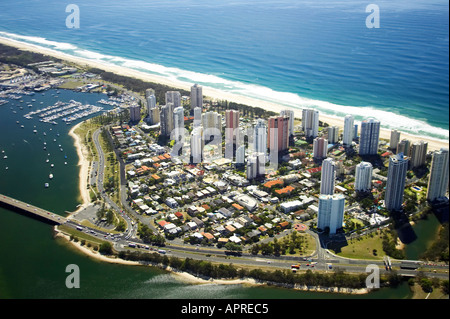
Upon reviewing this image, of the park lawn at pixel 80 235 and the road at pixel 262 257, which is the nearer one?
the road at pixel 262 257

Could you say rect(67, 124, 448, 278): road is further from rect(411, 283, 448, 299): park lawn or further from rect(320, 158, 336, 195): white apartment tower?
rect(320, 158, 336, 195): white apartment tower

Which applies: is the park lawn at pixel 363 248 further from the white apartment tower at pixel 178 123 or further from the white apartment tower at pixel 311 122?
the white apartment tower at pixel 178 123

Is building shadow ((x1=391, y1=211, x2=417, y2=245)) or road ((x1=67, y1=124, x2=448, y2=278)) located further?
building shadow ((x1=391, y1=211, x2=417, y2=245))

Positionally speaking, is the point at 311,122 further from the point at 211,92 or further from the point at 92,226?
the point at 92,226

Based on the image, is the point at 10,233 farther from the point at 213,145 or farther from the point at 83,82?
the point at 83,82

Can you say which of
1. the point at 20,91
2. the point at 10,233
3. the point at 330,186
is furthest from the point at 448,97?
the point at 20,91

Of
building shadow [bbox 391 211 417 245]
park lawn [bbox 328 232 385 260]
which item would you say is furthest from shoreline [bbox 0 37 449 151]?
park lawn [bbox 328 232 385 260]

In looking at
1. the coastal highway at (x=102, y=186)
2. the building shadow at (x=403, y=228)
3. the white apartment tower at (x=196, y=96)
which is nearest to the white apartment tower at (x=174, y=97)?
the white apartment tower at (x=196, y=96)
